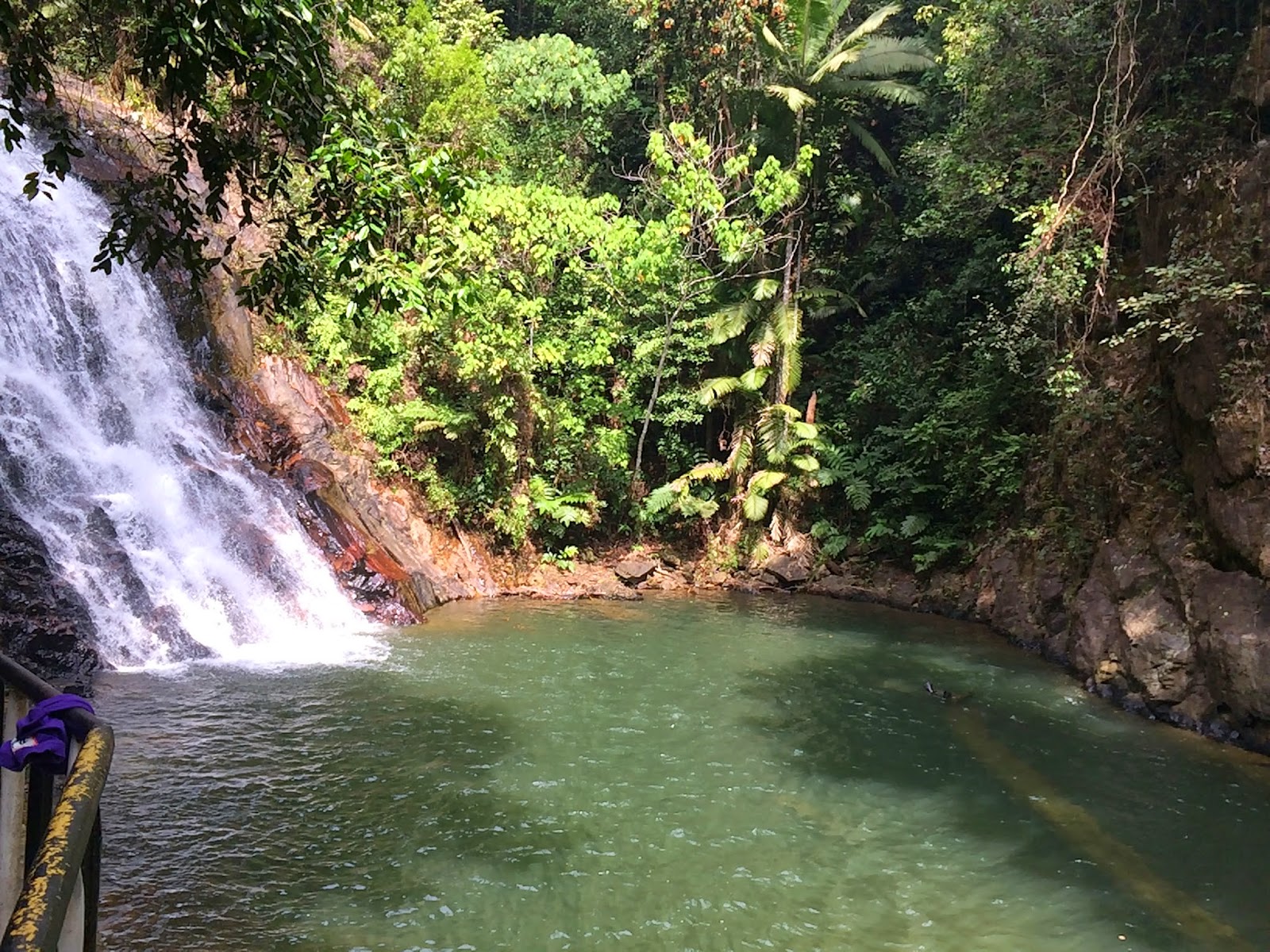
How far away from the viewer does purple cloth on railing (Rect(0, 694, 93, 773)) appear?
188 centimetres

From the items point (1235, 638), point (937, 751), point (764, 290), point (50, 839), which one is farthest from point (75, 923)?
point (764, 290)

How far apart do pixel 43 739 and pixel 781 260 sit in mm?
17915

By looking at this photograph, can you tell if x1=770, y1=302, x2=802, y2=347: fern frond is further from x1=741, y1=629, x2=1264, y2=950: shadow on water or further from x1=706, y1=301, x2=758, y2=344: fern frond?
x1=741, y1=629, x2=1264, y2=950: shadow on water

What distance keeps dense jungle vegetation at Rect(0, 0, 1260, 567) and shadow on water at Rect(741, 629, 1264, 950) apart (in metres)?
4.02

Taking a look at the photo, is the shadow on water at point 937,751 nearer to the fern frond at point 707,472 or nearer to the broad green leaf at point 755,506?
the broad green leaf at point 755,506

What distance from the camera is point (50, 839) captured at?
1.56 metres

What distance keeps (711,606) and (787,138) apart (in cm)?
972

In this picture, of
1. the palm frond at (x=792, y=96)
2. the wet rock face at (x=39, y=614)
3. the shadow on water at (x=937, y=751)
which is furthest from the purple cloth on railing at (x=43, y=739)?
the palm frond at (x=792, y=96)

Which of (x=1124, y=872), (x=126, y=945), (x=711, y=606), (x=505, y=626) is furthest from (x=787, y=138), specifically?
(x=126, y=945)

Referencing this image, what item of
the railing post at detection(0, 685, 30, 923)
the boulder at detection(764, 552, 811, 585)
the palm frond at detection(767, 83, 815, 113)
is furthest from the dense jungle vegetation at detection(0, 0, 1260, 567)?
the railing post at detection(0, 685, 30, 923)

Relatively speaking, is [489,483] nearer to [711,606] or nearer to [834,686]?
[711,606]

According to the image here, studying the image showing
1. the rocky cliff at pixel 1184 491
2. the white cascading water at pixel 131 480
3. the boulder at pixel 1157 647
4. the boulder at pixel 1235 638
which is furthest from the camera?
the white cascading water at pixel 131 480

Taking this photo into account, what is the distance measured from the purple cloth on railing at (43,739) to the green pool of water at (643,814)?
376 cm

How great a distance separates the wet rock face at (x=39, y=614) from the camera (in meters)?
9.20
